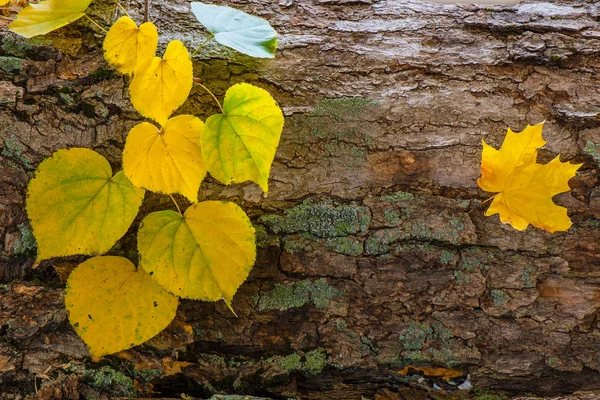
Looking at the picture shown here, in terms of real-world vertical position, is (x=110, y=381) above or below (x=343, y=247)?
below

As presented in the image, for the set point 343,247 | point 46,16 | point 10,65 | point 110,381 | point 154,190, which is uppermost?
point 46,16

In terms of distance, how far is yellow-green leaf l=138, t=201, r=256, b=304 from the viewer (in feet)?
2.96

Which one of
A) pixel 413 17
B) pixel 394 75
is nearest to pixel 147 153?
pixel 394 75

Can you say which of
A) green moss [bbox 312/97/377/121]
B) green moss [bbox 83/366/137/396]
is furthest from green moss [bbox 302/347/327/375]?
green moss [bbox 312/97/377/121]

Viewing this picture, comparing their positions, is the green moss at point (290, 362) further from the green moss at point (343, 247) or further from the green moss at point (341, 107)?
the green moss at point (341, 107)

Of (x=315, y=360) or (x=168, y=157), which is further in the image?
(x=315, y=360)

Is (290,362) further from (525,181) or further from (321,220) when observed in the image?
(525,181)

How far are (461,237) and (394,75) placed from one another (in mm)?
350

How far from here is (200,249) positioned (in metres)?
0.91

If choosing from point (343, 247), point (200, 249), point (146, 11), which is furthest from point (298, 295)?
point (146, 11)

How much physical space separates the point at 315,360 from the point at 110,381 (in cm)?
40

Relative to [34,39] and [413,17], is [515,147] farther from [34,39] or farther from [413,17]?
[34,39]

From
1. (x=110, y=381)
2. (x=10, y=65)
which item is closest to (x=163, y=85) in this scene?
(x=10, y=65)

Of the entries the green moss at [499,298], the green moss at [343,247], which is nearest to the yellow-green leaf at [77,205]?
the green moss at [343,247]
